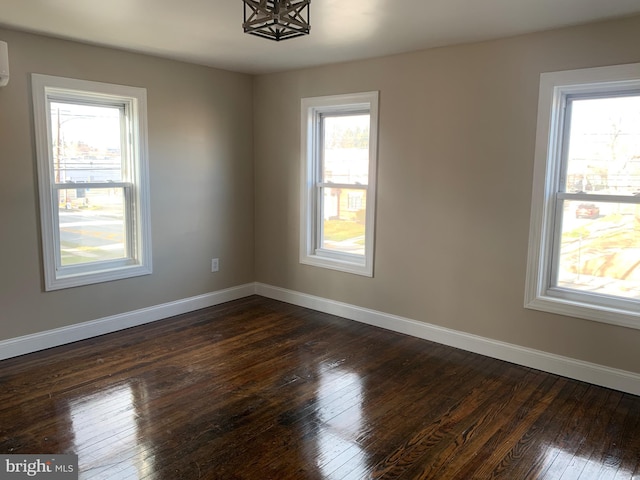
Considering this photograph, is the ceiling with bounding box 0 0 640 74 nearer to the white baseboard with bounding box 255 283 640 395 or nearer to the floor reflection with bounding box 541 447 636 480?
the white baseboard with bounding box 255 283 640 395

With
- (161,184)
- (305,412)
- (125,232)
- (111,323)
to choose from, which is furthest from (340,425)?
(161,184)

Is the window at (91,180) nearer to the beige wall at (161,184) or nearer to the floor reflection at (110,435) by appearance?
the beige wall at (161,184)

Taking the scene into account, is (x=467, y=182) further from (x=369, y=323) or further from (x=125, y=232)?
(x=125, y=232)

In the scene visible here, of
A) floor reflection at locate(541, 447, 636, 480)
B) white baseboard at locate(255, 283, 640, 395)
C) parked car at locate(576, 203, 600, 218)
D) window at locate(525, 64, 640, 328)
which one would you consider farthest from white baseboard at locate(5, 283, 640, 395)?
parked car at locate(576, 203, 600, 218)

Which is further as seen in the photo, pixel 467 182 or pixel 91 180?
pixel 91 180

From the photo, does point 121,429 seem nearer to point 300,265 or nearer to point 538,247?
point 300,265

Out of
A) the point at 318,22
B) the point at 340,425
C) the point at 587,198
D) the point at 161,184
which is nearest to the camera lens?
the point at 340,425

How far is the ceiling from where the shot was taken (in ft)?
9.13

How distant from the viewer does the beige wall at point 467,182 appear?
3.24 metres

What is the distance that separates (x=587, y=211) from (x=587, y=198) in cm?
11

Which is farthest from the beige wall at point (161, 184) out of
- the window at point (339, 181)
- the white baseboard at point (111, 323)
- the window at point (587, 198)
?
the window at point (587, 198)

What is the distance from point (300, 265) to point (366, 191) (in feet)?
3.67

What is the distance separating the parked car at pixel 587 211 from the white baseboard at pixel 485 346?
1016mm

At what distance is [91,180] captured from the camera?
13.1 feet
